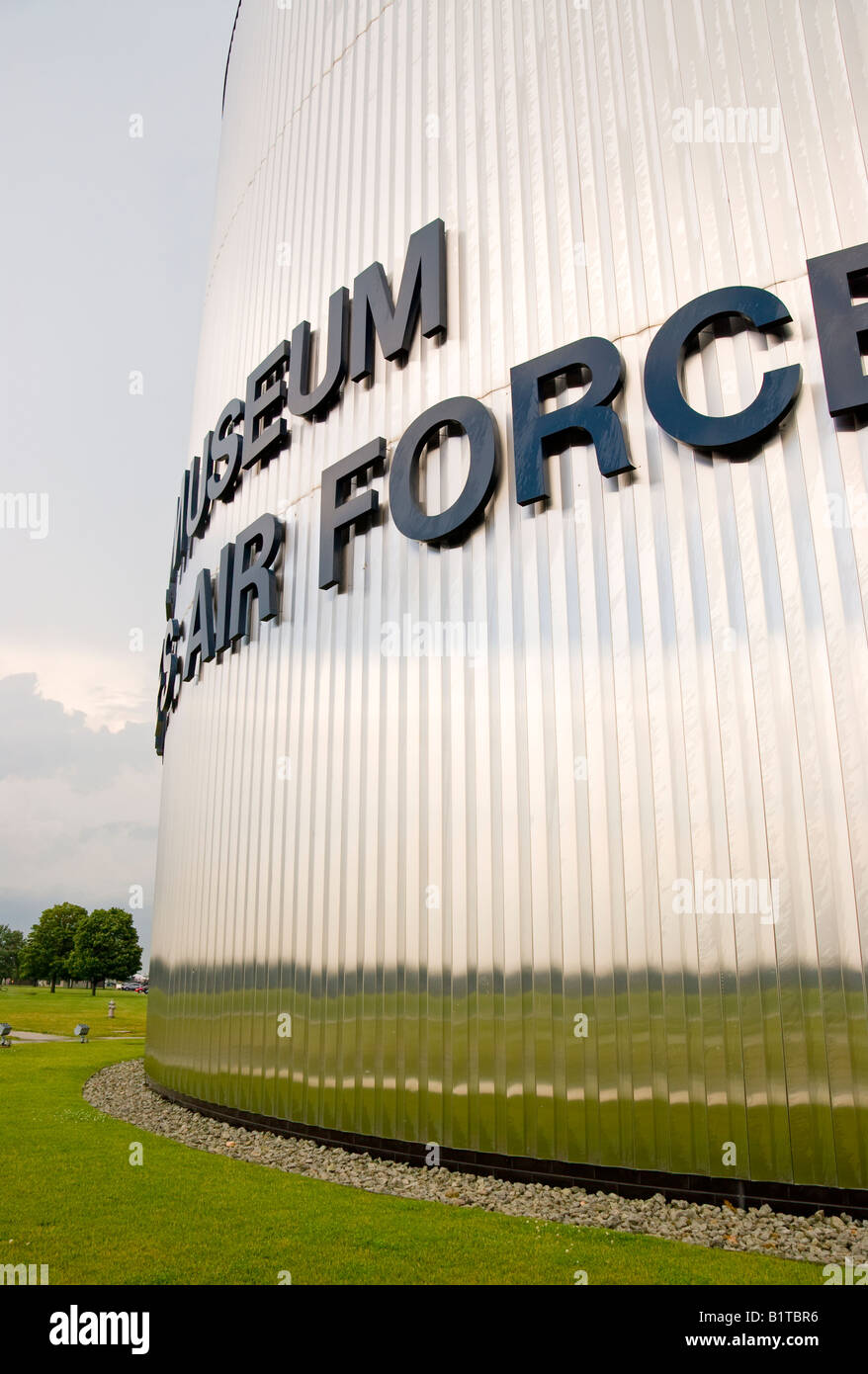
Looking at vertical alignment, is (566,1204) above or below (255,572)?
below

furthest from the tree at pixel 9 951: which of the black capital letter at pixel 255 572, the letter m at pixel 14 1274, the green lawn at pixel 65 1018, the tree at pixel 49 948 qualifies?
the letter m at pixel 14 1274

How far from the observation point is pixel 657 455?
8008mm

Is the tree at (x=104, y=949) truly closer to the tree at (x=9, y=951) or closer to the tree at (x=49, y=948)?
the tree at (x=49, y=948)

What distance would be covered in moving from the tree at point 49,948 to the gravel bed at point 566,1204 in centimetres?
7429

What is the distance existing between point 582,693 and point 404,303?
6092 mm

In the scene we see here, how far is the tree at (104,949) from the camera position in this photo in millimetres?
72375

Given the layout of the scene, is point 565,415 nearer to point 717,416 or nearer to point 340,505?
point 717,416

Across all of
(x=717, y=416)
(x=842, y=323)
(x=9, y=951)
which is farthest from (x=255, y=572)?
(x=9, y=951)

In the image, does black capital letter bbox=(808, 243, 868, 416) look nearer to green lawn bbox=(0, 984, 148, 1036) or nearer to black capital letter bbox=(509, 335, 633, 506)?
black capital letter bbox=(509, 335, 633, 506)

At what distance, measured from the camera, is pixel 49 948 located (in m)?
77.2

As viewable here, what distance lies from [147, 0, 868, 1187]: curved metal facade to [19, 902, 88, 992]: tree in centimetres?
7467

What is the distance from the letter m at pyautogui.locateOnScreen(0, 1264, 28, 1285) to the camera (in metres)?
5.16

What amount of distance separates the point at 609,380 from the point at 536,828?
4612mm

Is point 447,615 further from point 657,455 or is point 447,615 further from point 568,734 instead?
point 657,455
